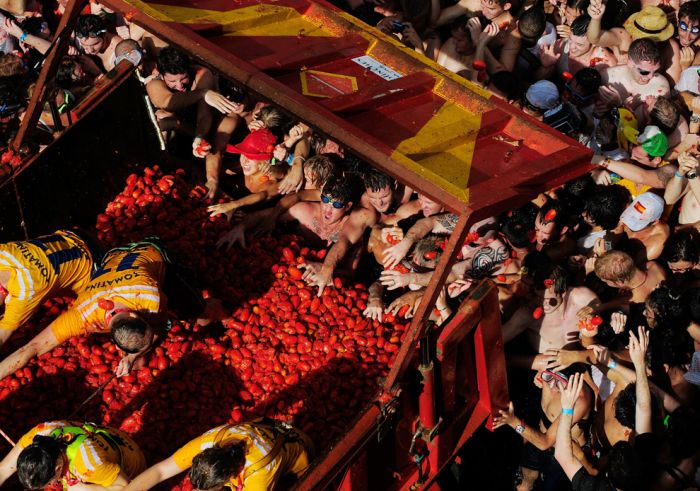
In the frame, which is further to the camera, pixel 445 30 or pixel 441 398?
pixel 445 30

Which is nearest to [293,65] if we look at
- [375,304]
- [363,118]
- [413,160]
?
[363,118]

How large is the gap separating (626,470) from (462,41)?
488cm

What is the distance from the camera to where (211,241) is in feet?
24.4

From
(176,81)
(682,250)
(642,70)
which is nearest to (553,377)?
(682,250)

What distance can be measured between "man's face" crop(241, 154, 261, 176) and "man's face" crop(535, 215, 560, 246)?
248 cm

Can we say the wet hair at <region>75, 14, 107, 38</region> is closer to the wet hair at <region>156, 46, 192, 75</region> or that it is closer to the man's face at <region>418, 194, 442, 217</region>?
the wet hair at <region>156, 46, 192, 75</region>

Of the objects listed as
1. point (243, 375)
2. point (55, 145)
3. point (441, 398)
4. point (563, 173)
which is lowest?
point (243, 375)

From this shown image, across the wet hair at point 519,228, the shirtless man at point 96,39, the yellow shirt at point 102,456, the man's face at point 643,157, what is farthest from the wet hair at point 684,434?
the shirtless man at point 96,39

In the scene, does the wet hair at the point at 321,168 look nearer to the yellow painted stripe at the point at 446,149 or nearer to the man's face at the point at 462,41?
the yellow painted stripe at the point at 446,149

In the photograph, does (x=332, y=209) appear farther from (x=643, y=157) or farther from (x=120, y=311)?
(x=643, y=157)

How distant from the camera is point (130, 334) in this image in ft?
19.5

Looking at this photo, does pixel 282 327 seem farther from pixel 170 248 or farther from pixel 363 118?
pixel 363 118

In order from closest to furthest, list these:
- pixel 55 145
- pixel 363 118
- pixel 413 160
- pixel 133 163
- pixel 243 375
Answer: pixel 413 160
pixel 363 118
pixel 243 375
pixel 55 145
pixel 133 163

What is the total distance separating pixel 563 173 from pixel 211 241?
10.4ft
